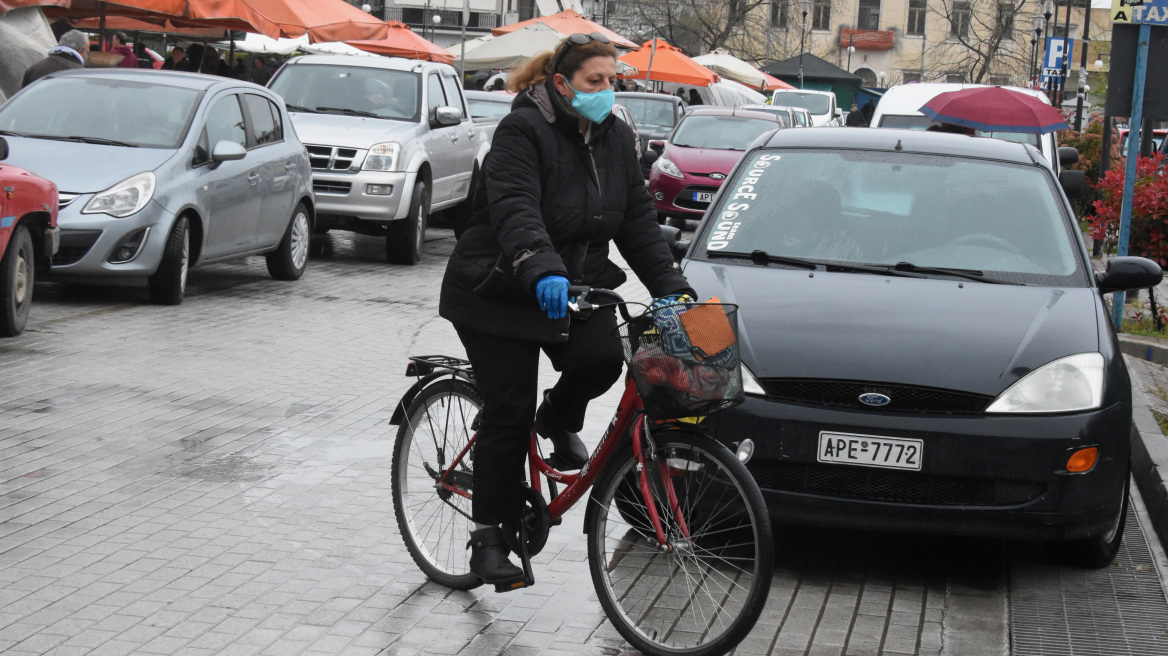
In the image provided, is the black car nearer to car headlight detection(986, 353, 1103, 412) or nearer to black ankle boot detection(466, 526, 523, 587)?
car headlight detection(986, 353, 1103, 412)

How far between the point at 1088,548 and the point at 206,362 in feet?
17.8

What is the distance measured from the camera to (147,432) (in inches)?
283

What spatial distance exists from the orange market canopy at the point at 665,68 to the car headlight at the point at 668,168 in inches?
594

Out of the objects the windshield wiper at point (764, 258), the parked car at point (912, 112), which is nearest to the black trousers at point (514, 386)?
the windshield wiper at point (764, 258)

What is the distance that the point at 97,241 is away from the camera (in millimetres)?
10625

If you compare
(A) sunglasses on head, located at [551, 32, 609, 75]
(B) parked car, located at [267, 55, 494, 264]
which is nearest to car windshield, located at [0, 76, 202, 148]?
(B) parked car, located at [267, 55, 494, 264]

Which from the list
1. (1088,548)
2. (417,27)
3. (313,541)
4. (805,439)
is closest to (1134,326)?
(1088,548)

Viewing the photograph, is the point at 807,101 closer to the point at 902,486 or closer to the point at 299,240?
the point at 299,240

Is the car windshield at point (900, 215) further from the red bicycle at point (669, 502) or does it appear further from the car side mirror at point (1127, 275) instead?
the red bicycle at point (669, 502)

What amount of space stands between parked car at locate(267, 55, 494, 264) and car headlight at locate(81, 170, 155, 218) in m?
4.06

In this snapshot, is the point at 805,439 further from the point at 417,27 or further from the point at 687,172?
the point at 417,27

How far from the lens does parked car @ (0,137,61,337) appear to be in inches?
368

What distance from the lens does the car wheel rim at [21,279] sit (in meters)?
9.55

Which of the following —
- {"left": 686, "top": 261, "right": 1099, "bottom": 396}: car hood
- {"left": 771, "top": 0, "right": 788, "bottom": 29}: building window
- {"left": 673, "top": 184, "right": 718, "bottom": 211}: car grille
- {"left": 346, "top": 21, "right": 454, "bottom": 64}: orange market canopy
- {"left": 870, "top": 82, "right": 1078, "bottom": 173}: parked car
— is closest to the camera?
→ {"left": 686, "top": 261, "right": 1099, "bottom": 396}: car hood
